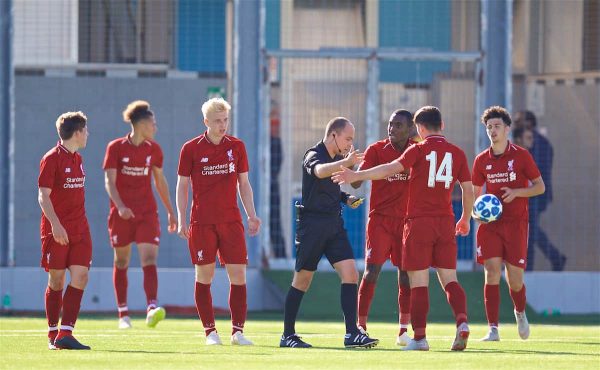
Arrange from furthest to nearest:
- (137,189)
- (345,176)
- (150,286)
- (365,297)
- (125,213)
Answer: (137,189)
(150,286)
(125,213)
(365,297)
(345,176)

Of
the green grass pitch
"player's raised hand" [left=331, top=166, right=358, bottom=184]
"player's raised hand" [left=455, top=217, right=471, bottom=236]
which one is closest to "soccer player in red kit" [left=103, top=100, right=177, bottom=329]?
the green grass pitch

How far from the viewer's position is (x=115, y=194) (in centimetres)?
1478

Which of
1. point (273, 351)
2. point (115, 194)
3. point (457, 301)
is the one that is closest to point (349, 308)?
point (273, 351)

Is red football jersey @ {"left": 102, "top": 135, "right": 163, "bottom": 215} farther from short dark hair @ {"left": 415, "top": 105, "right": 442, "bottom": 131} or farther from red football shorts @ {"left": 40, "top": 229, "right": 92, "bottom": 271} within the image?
short dark hair @ {"left": 415, "top": 105, "right": 442, "bottom": 131}

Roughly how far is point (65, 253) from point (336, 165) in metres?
2.33


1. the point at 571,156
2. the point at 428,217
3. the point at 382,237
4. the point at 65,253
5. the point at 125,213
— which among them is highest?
the point at 571,156

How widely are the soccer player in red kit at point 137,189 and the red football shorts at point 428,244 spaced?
4714mm

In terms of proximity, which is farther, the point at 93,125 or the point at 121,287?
the point at 93,125

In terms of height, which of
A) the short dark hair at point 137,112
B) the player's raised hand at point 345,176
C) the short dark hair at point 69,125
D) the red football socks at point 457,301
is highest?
the short dark hair at point 137,112

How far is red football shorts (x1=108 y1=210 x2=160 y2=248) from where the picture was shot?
14992 mm

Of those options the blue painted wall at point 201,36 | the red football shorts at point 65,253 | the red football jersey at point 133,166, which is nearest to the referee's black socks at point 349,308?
the red football shorts at point 65,253

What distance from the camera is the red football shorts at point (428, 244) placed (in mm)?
10711

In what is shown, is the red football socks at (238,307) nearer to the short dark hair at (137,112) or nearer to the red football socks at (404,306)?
the red football socks at (404,306)

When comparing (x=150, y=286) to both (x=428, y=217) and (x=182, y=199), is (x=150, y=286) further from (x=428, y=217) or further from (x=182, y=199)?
(x=428, y=217)
